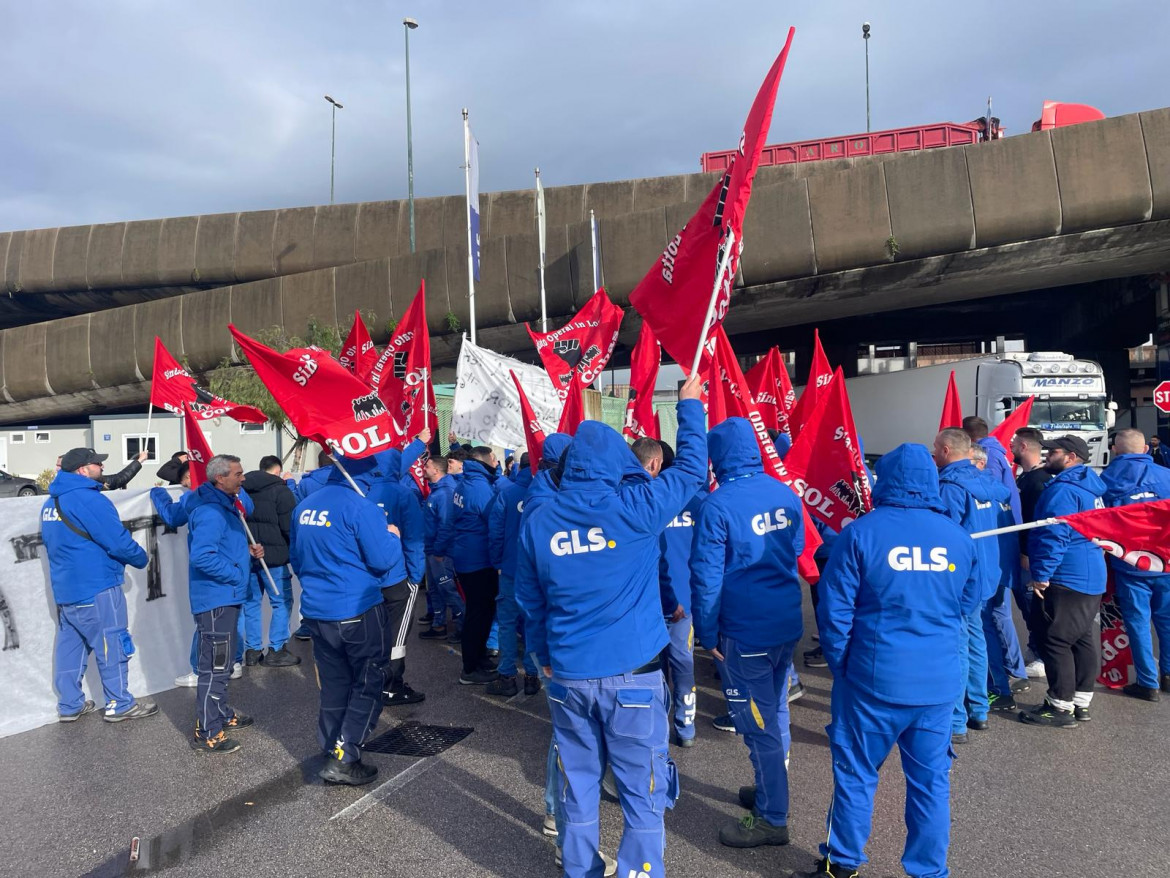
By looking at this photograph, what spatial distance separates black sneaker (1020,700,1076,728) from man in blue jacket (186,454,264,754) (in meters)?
5.53

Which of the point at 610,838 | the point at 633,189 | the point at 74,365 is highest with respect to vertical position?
the point at 633,189

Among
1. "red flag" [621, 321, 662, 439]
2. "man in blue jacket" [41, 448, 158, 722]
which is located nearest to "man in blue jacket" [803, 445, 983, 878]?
"red flag" [621, 321, 662, 439]

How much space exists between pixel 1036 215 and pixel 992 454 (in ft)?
42.4

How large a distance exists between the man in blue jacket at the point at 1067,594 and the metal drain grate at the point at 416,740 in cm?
405

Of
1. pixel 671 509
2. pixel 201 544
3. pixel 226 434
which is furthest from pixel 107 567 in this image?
pixel 226 434

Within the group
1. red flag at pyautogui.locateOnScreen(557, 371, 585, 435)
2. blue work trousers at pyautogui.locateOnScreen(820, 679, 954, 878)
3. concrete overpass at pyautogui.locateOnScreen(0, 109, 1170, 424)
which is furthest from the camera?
concrete overpass at pyautogui.locateOnScreen(0, 109, 1170, 424)

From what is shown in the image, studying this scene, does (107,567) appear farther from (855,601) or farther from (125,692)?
(855,601)

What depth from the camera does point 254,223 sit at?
28.6 meters

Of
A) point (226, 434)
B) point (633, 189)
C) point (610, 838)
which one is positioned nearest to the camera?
point (610, 838)

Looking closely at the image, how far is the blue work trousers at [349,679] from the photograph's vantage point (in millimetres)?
4559

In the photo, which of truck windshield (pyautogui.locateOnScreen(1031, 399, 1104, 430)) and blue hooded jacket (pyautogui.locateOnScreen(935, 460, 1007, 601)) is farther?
truck windshield (pyautogui.locateOnScreen(1031, 399, 1104, 430))

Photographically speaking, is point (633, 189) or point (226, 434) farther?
point (633, 189)

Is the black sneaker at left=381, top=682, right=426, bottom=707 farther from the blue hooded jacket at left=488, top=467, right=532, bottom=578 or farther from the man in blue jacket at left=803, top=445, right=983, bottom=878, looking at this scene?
the man in blue jacket at left=803, top=445, right=983, bottom=878

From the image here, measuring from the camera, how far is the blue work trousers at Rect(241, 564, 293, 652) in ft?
24.0
